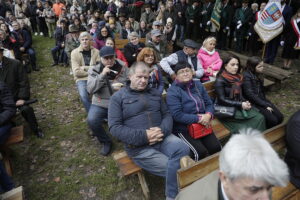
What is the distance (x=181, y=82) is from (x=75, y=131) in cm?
276

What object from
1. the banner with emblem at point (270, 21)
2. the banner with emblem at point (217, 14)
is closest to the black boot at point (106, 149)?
the banner with emblem at point (270, 21)

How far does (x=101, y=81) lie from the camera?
13.2 ft

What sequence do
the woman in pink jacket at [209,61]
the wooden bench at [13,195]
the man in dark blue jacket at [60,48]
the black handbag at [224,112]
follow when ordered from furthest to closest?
the man in dark blue jacket at [60,48] < the woman in pink jacket at [209,61] < the black handbag at [224,112] < the wooden bench at [13,195]

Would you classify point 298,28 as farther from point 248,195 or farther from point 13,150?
point 13,150

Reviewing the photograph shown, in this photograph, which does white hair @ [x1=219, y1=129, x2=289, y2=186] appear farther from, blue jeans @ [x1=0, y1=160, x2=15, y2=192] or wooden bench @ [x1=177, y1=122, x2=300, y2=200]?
blue jeans @ [x1=0, y1=160, x2=15, y2=192]

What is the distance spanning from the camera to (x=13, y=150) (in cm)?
438

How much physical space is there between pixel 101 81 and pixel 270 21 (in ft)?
20.9

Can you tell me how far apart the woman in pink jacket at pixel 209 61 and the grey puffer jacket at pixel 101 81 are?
2.08 metres

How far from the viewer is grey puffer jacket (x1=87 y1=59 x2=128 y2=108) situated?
13.3 feet

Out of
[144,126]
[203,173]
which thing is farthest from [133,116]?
[203,173]

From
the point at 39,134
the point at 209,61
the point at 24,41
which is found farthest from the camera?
the point at 24,41

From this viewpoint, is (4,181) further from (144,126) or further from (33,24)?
(33,24)

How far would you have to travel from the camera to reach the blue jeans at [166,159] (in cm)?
279

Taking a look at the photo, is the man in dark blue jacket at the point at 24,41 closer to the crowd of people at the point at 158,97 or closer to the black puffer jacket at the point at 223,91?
the crowd of people at the point at 158,97
